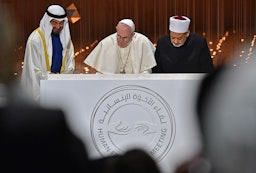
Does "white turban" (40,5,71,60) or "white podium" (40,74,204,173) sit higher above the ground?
"white turban" (40,5,71,60)

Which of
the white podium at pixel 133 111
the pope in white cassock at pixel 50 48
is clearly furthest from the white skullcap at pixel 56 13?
the white podium at pixel 133 111

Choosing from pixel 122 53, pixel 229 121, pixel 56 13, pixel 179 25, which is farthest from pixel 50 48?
pixel 229 121

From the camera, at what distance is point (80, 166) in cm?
43

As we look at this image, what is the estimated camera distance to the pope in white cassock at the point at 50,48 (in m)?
5.11

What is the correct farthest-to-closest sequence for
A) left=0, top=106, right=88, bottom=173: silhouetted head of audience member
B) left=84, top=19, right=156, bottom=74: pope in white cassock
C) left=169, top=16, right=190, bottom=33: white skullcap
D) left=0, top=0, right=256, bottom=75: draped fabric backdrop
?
left=0, top=0, right=256, bottom=75: draped fabric backdrop < left=169, top=16, right=190, bottom=33: white skullcap < left=84, top=19, right=156, bottom=74: pope in white cassock < left=0, top=106, right=88, bottom=173: silhouetted head of audience member

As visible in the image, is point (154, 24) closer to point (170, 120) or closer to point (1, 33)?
point (170, 120)

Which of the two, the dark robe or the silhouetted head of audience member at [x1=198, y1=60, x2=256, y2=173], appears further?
the dark robe

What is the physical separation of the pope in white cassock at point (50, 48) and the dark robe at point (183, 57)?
79 cm

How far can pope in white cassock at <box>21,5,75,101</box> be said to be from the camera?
5105 millimetres

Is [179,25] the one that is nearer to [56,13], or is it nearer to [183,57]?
[183,57]

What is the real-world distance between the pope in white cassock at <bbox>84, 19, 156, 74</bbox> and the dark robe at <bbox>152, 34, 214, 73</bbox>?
91 millimetres

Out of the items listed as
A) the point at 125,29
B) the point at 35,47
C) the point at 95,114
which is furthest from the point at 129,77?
the point at 35,47

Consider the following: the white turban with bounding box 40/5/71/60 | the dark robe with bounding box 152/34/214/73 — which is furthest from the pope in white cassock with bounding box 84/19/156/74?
the white turban with bounding box 40/5/71/60

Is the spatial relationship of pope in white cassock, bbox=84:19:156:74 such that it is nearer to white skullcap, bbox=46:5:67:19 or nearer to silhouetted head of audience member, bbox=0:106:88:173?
white skullcap, bbox=46:5:67:19
